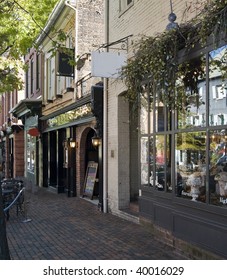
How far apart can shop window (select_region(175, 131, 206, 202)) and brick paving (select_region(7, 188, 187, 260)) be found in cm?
110

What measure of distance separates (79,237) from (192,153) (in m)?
2.94

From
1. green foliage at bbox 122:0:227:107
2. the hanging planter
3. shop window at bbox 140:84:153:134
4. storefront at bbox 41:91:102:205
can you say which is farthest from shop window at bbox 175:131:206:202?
the hanging planter

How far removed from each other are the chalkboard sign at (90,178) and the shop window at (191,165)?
6.54 metres

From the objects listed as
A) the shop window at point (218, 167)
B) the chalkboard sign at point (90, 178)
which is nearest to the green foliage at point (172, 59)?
the shop window at point (218, 167)

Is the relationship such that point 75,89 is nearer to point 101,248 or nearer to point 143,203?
point 143,203

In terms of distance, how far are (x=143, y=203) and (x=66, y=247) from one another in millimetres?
1974

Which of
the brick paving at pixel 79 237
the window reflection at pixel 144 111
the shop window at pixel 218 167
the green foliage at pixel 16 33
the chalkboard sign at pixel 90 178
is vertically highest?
the green foliage at pixel 16 33

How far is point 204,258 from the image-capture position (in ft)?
19.3

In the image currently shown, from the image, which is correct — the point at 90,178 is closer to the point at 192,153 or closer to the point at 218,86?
the point at 192,153

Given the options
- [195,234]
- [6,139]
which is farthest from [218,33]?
[6,139]

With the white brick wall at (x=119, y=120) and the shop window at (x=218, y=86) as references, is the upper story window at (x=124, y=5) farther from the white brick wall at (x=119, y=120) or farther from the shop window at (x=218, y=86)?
the shop window at (x=218, y=86)

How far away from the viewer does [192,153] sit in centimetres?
641

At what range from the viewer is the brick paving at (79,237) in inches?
255

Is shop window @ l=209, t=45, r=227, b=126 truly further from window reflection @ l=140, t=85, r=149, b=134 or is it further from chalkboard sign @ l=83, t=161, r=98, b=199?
chalkboard sign @ l=83, t=161, r=98, b=199
